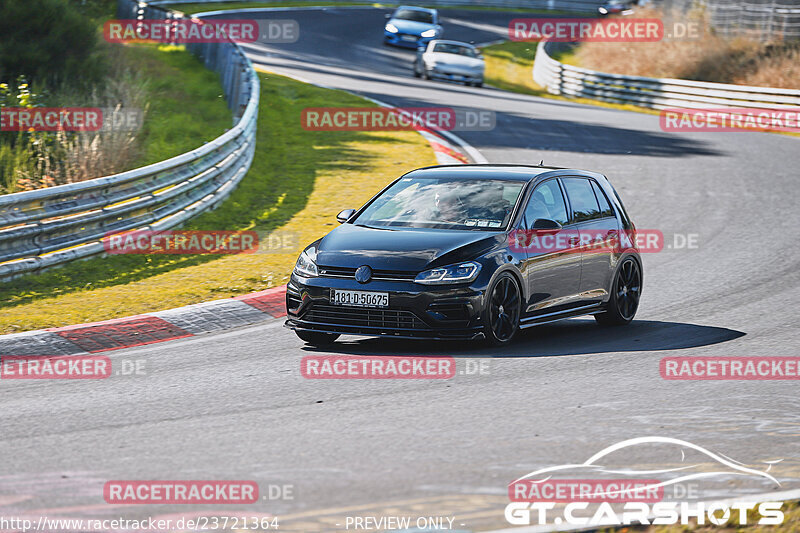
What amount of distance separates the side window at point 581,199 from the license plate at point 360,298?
246 centimetres

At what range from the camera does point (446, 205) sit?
34.0 feet

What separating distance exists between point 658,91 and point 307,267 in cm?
2651

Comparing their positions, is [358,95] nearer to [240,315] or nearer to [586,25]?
[240,315]

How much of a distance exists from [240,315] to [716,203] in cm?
988

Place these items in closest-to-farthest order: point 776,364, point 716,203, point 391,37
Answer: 1. point 776,364
2. point 716,203
3. point 391,37

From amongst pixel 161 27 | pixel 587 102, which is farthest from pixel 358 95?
pixel 587 102

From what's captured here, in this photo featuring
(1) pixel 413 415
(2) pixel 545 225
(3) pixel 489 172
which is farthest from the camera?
(3) pixel 489 172

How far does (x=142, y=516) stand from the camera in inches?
216

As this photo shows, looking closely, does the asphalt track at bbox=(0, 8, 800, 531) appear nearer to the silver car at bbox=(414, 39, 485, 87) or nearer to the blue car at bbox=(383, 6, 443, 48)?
the silver car at bbox=(414, 39, 485, 87)
